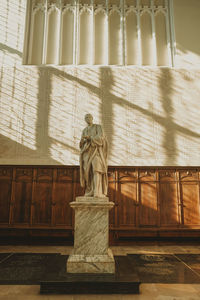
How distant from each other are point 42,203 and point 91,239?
13.0 ft

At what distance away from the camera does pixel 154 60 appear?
30.1ft

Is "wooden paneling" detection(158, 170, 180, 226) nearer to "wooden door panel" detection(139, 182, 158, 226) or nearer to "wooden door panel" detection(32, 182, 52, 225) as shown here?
"wooden door panel" detection(139, 182, 158, 226)

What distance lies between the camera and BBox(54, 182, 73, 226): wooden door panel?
770 centimetres

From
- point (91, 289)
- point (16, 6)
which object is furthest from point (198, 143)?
point (16, 6)

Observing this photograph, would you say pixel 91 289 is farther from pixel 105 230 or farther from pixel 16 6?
pixel 16 6

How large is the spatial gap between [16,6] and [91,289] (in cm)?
963

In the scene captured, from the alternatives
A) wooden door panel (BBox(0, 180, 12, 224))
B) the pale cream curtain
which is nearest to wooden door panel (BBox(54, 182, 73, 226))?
wooden door panel (BBox(0, 180, 12, 224))

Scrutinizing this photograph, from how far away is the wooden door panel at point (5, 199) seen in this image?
A: 7633mm

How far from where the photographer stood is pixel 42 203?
780 cm

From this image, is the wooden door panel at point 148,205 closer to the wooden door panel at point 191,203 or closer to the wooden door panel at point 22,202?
the wooden door panel at point 191,203

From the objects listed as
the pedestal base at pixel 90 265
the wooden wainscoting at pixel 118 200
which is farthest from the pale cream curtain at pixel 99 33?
the pedestal base at pixel 90 265

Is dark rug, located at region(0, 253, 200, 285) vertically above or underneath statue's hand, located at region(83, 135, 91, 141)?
underneath

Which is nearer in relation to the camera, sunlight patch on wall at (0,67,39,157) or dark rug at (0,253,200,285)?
dark rug at (0,253,200,285)

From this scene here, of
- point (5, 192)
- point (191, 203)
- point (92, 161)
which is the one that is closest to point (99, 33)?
point (5, 192)
